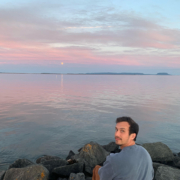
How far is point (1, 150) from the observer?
11789mm

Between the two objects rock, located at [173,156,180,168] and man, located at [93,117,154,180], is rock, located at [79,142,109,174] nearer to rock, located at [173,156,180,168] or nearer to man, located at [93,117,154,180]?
rock, located at [173,156,180,168]

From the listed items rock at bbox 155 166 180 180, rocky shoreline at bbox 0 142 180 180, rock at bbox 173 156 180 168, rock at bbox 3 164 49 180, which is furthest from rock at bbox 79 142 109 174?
rock at bbox 173 156 180 168

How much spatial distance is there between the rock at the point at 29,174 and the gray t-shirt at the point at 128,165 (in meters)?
4.25

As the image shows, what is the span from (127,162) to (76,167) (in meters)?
5.12

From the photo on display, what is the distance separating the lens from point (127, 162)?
3.07 metres

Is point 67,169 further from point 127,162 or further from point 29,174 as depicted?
point 127,162

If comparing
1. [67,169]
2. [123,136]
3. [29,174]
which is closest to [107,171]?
[123,136]

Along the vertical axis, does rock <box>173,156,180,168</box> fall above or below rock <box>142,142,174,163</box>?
below

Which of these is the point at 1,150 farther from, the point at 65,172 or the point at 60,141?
the point at 65,172

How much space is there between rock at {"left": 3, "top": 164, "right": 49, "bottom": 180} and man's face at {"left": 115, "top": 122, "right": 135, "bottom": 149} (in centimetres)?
451

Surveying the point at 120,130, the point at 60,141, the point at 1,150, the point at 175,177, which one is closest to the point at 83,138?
the point at 60,141

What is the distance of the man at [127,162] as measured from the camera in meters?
3.08

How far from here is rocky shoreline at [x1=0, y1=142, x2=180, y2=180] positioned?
6676 millimetres

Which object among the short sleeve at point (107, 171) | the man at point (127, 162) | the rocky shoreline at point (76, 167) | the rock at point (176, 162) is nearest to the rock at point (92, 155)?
the rocky shoreline at point (76, 167)
